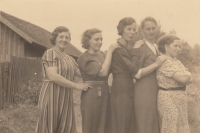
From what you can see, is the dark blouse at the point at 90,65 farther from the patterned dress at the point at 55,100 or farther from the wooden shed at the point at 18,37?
the wooden shed at the point at 18,37

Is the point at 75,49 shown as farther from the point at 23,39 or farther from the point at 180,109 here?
the point at 180,109

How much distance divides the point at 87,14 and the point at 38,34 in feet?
2.27

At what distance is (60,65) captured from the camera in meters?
2.34

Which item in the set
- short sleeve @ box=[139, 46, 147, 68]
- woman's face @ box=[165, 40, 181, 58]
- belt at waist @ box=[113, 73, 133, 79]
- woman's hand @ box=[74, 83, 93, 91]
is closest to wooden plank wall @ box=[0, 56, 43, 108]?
woman's hand @ box=[74, 83, 93, 91]

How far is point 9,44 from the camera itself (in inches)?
115

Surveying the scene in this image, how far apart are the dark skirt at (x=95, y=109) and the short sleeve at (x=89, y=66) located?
0.15 m

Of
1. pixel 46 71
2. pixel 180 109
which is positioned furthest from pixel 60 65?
pixel 180 109

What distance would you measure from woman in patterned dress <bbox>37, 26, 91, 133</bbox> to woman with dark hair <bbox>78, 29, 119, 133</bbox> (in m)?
0.10

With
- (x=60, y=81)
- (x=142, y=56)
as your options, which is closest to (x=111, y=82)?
(x=142, y=56)

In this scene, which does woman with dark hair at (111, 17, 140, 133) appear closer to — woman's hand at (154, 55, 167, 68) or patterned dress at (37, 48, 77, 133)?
woman's hand at (154, 55, 167, 68)

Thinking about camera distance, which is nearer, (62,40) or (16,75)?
(62,40)

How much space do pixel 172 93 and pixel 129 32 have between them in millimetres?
791

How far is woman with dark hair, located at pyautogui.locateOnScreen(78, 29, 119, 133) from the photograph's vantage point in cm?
236

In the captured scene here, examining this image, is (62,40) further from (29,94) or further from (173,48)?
(173,48)
